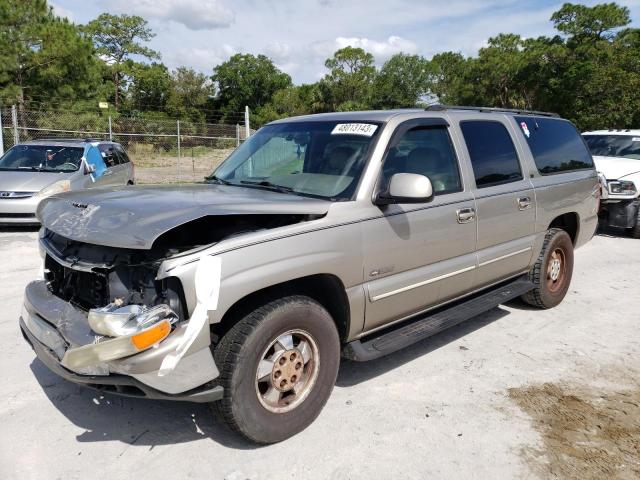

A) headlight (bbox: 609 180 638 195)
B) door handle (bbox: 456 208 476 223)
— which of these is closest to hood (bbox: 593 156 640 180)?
headlight (bbox: 609 180 638 195)

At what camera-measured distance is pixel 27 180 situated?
944 centimetres

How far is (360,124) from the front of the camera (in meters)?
3.78

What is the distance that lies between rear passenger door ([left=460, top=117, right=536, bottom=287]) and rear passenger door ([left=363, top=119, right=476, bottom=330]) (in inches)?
7.8

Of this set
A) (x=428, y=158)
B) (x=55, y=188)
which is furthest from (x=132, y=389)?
(x=55, y=188)

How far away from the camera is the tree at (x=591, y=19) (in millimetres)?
30062

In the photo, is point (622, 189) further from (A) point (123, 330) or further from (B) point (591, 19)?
(B) point (591, 19)

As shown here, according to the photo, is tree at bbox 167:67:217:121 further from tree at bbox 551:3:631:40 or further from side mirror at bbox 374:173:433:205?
side mirror at bbox 374:173:433:205

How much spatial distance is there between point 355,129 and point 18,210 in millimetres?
7579

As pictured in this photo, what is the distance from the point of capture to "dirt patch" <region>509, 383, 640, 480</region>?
2.91 meters

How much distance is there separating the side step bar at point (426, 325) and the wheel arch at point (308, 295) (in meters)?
0.17

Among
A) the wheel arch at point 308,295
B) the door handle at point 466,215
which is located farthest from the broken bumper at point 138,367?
the door handle at point 466,215

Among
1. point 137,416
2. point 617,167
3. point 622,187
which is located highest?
point 617,167

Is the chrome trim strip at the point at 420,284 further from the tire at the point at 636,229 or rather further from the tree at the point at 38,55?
the tree at the point at 38,55

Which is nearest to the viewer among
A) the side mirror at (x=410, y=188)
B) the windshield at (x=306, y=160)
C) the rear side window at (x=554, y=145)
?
the side mirror at (x=410, y=188)
